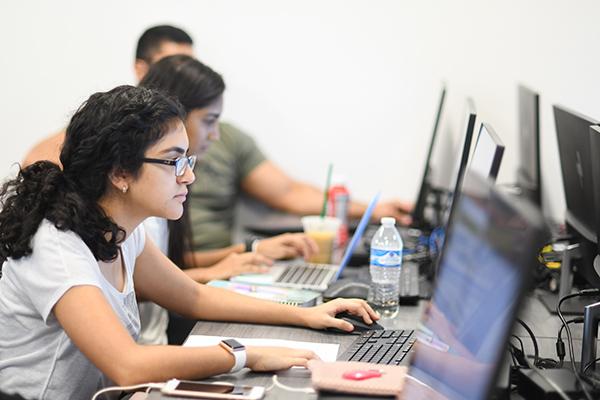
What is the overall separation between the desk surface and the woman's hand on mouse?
20 mm

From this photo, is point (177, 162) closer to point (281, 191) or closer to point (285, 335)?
point (285, 335)

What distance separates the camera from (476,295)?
41.4 inches

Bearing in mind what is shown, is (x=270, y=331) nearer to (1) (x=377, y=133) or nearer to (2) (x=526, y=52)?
(1) (x=377, y=133)

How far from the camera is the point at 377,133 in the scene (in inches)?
130

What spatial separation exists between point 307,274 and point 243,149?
1.02 m

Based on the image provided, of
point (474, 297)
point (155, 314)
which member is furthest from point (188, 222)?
point (474, 297)

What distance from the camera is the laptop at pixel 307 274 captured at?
2.16m

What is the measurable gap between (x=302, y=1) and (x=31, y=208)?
186 centimetres

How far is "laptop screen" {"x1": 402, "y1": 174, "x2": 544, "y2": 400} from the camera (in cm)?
93

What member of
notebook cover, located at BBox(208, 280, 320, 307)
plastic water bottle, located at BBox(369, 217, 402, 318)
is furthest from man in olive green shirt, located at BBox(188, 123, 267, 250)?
plastic water bottle, located at BBox(369, 217, 402, 318)

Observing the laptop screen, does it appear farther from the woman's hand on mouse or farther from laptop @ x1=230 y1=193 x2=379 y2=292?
laptop @ x1=230 y1=193 x2=379 y2=292

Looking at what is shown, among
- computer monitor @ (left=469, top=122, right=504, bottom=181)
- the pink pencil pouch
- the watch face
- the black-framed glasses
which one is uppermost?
computer monitor @ (left=469, top=122, right=504, bottom=181)

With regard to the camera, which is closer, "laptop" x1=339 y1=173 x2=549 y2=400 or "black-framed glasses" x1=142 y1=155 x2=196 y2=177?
"laptop" x1=339 y1=173 x2=549 y2=400

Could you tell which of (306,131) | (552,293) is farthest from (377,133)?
(552,293)
